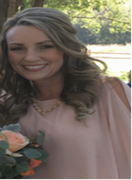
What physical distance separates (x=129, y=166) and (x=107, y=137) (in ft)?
0.84

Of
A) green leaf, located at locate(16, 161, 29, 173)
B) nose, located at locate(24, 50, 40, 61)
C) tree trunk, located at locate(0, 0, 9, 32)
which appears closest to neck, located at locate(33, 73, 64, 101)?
nose, located at locate(24, 50, 40, 61)

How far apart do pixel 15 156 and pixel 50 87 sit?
2.41 ft

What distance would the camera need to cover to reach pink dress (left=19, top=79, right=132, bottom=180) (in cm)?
144

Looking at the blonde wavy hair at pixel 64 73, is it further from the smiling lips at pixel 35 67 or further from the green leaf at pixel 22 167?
the green leaf at pixel 22 167

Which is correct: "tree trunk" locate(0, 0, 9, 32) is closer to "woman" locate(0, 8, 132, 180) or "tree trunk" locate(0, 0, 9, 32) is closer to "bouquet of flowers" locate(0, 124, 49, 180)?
"woman" locate(0, 8, 132, 180)

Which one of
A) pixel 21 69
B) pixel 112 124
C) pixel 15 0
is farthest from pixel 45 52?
pixel 15 0

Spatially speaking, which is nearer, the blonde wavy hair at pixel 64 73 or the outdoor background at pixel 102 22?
the blonde wavy hair at pixel 64 73

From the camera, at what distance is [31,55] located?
1428mm

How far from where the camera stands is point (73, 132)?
1451mm

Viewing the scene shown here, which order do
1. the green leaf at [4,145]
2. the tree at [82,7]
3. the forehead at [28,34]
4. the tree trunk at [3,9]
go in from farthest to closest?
1. the tree at [82,7]
2. the tree trunk at [3,9]
3. the forehead at [28,34]
4. the green leaf at [4,145]

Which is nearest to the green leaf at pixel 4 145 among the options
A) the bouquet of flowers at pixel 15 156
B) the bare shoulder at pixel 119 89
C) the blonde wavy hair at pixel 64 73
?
the bouquet of flowers at pixel 15 156

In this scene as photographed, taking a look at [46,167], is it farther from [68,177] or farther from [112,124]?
[112,124]

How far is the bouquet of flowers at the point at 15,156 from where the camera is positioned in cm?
108

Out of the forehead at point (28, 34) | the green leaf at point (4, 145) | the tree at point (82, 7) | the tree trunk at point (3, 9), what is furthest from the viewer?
the tree at point (82, 7)
